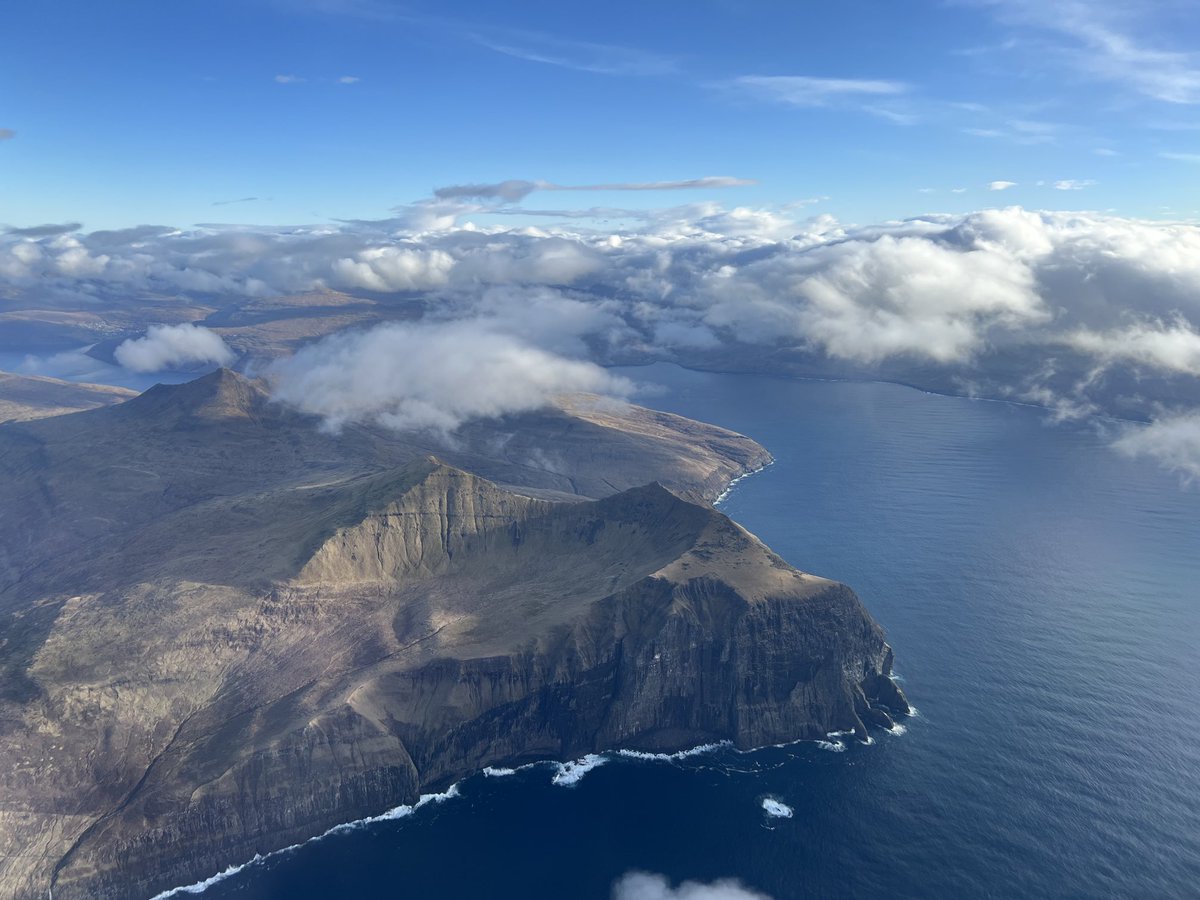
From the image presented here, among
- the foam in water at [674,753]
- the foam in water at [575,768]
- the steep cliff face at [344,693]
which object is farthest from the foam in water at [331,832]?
the foam in water at [674,753]

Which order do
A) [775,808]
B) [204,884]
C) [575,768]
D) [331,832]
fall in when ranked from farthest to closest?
[575,768]
[331,832]
[775,808]
[204,884]

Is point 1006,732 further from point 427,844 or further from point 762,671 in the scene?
point 427,844

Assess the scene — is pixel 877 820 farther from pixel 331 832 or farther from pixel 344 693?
pixel 344 693

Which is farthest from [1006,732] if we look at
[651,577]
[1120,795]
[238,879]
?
[238,879]

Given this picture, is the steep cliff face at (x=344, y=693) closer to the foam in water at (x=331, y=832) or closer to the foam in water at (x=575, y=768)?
the foam in water at (x=331, y=832)

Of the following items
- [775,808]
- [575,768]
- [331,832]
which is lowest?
[331,832]

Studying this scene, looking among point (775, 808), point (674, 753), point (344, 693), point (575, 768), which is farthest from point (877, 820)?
point (344, 693)

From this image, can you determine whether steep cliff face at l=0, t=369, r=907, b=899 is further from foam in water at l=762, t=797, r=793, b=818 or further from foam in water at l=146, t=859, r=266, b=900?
foam in water at l=762, t=797, r=793, b=818
